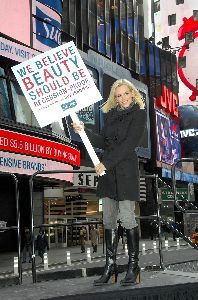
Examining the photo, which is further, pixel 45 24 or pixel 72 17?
pixel 72 17

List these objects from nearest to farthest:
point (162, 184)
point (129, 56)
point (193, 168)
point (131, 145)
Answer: point (131, 145) → point (162, 184) → point (129, 56) → point (193, 168)

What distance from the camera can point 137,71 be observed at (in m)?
47.0

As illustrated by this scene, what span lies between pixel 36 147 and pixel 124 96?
1501 cm

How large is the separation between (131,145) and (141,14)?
4659 cm

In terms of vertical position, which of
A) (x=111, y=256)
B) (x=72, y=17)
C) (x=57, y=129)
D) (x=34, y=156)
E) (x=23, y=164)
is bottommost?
(x=111, y=256)

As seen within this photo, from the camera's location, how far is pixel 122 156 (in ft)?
17.3

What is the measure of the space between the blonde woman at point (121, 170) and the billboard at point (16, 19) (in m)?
18.0

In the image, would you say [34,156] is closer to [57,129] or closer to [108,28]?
[57,129]

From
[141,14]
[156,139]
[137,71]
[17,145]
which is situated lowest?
[17,145]

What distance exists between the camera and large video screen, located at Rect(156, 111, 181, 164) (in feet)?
156

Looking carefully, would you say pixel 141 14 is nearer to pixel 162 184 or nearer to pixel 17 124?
pixel 17 124

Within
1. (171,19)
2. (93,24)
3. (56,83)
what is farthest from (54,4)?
(171,19)

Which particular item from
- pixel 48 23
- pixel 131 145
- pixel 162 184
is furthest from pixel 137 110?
pixel 48 23

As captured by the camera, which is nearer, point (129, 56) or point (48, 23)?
point (48, 23)
